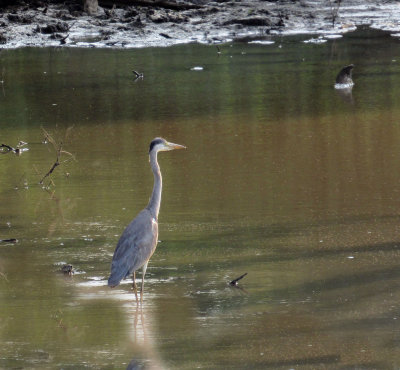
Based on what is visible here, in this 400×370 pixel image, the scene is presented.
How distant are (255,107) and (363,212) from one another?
589 cm

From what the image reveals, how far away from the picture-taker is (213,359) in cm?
596

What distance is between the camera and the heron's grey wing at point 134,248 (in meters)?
6.90

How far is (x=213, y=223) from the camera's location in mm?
8922

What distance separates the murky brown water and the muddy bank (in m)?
6.61

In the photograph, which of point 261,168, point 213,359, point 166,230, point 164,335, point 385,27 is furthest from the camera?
point 385,27

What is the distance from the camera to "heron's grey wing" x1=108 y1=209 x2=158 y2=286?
22.6 ft

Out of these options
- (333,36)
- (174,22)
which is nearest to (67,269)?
(333,36)

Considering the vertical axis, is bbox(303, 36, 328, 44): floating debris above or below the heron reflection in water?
below

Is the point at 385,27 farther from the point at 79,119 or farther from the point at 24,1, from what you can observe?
the point at 79,119

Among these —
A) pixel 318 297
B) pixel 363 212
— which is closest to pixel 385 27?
pixel 363 212

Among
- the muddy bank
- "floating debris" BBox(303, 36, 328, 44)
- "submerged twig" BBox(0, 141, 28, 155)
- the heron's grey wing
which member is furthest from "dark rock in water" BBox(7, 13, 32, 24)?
the heron's grey wing

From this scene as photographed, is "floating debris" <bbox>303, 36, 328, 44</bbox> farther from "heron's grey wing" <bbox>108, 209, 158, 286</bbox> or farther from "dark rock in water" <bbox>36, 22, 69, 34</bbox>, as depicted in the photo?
"heron's grey wing" <bbox>108, 209, 158, 286</bbox>

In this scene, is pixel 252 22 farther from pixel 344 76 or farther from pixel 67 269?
pixel 67 269

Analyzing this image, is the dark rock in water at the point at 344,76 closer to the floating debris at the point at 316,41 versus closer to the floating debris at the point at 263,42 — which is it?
the floating debris at the point at 316,41
